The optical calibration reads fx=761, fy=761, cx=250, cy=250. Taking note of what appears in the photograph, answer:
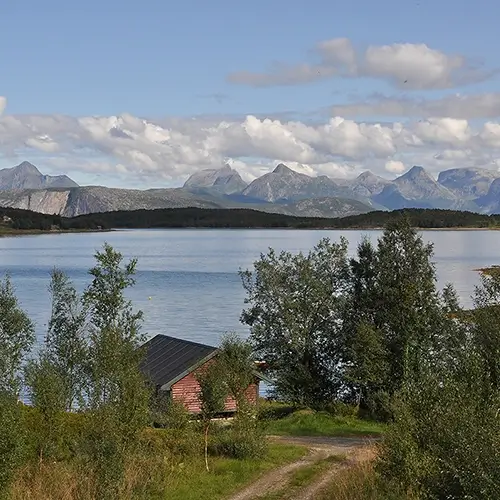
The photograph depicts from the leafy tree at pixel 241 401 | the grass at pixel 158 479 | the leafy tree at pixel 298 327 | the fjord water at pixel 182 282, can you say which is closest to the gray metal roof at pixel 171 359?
the leafy tree at pixel 298 327

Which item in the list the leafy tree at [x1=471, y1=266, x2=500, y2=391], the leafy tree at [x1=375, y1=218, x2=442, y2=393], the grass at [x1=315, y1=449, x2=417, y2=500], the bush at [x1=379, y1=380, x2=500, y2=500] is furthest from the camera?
the leafy tree at [x1=375, y1=218, x2=442, y2=393]

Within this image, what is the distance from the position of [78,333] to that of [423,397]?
32631 mm

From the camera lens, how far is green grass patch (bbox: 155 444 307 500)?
26.9m

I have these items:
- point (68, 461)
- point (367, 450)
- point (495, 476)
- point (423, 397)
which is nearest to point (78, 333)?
point (68, 461)

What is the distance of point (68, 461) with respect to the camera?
29391 millimetres

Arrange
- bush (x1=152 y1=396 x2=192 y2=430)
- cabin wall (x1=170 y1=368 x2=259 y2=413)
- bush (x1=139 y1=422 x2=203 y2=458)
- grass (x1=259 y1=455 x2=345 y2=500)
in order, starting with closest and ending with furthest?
grass (x1=259 y1=455 x2=345 y2=500) → bush (x1=139 y1=422 x2=203 y2=458) → bush (x1=152 y1=396 x2=192 y2=430) → cabin wall (x1=170 y1=368 x2=259 y2=413)

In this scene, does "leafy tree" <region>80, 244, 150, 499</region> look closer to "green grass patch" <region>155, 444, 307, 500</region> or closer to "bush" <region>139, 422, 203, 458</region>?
"bush" <region>139, 422, 203, 458</region>

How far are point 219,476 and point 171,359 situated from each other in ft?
61.6

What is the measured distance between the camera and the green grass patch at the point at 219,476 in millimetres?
26859

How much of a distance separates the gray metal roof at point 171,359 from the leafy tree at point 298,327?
5.32 m

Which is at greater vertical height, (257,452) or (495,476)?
(495,476)

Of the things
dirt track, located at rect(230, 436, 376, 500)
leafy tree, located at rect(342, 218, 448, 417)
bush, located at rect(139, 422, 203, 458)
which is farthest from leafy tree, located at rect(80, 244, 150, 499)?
leafy tree, located at rect(342, 218, 448, 417)

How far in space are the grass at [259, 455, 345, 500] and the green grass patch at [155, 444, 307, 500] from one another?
4.47 ft

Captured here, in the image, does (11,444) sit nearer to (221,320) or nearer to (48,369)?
(48,369)
